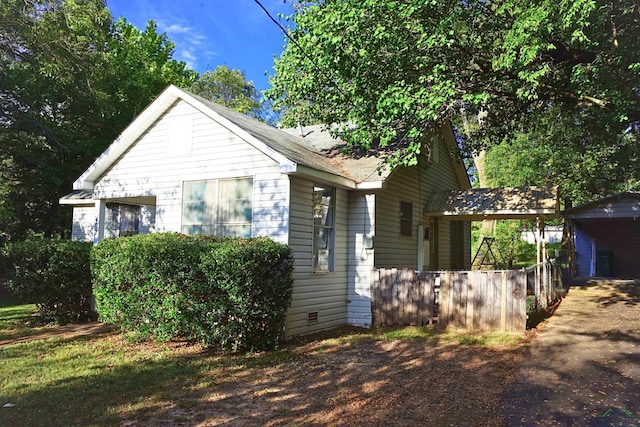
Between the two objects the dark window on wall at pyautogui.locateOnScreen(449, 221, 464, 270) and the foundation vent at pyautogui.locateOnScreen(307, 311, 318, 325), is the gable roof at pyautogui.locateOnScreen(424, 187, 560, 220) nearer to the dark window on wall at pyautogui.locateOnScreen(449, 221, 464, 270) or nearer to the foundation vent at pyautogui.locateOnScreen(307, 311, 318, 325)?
the dark window on wall at pyautogui.locateOnScreen(449, 221, 464, 270)

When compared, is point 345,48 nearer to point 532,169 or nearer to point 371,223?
point 371,223

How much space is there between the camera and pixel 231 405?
545 cm

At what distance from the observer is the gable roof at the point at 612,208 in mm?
16781

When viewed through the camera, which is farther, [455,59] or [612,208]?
[612,208]

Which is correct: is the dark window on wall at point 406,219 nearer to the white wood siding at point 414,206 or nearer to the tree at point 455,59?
the white wood siding at point 414,206

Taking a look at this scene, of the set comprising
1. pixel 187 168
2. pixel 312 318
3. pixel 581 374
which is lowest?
pixel 581 374

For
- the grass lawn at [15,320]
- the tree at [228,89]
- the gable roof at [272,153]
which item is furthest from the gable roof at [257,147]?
the tree at [228,89]

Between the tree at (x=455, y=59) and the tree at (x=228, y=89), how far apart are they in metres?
27.4

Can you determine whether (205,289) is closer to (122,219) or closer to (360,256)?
(360,256)

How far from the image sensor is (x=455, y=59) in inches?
370

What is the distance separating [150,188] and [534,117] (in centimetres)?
1045

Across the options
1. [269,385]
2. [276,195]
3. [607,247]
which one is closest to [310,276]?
[276,195]

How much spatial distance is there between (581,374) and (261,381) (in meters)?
4.40

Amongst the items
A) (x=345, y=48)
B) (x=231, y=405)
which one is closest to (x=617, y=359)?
(x=231, y=405)
